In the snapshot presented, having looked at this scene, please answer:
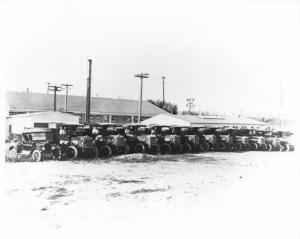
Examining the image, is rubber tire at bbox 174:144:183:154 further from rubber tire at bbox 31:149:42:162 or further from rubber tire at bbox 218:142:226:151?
rubber tire at bbox 31:149:42:162

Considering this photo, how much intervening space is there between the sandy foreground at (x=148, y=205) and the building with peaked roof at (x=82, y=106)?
31.4m

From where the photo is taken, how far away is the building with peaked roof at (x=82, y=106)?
134 ft

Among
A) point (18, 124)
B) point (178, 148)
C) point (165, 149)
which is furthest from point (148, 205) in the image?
point (18, 124)

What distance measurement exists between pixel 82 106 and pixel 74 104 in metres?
1.15

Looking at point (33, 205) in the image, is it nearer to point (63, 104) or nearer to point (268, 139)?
point (268, 139)

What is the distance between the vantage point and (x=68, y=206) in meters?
7.33

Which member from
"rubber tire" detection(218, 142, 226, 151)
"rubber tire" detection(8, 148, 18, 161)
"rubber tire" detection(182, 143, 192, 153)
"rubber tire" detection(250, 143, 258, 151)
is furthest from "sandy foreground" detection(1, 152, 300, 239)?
"rubber tire" detection(250, 143, 258, 151)

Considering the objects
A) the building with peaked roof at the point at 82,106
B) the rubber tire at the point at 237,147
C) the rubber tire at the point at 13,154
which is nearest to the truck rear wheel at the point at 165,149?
the rubber tire at the point at 237,147

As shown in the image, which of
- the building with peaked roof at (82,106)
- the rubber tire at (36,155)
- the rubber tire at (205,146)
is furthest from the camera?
the building with peaked roof at (82,106)

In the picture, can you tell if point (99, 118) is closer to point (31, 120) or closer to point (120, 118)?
point (120, 118)

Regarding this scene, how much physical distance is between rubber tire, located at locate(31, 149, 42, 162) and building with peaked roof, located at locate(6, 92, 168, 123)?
84.1ft

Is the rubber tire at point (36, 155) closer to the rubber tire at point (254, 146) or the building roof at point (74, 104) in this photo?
the rubber tire at point (254, 146)

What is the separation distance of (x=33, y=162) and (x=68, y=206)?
24.3 ft

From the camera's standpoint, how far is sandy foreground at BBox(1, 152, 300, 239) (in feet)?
20.5
